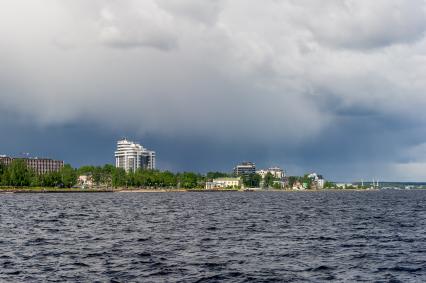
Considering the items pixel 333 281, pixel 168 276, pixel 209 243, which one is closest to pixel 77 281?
pixel 168 276

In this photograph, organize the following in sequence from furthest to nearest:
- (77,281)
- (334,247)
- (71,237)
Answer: (71,237) → (334,247) → (77,281)

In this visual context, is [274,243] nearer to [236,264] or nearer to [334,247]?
[334,247]

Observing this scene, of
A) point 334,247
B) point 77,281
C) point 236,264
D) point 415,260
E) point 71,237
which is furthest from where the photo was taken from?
point 71,237

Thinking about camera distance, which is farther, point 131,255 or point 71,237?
point 71,237

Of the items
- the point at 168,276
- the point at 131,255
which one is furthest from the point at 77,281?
the point at 131,255

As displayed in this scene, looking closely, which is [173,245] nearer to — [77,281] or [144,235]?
[144,235]

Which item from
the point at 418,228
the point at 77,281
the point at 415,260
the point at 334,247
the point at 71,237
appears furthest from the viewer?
the point at 418,228

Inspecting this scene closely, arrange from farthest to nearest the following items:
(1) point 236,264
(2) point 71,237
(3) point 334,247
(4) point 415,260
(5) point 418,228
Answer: (5) point 418,228 < (2) point 71,237 < (3) point 334,247 < (4) point 415,260 < (1) point 236,264

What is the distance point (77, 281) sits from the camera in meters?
37.2

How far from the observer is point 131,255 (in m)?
48.9

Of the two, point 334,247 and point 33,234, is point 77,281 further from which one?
point 33,234

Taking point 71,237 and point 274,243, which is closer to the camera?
point 274,243

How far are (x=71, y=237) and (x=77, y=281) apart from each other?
1090 inches

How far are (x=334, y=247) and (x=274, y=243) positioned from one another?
6.48m
